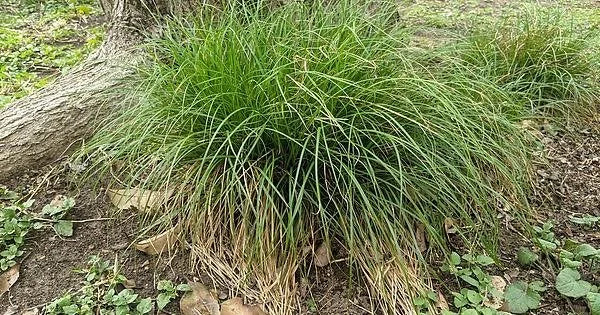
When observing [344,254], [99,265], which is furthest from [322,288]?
[99,265]

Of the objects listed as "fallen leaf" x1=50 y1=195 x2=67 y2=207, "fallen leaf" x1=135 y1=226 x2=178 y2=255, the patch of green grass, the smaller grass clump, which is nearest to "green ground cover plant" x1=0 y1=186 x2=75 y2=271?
"fallen leaf" x1=50 y1=195 x2=67 y2=207

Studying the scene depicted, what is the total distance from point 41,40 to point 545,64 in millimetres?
3098

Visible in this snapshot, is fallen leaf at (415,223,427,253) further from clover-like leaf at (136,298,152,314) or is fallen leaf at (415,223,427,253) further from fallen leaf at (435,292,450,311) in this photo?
clover-like leaf at (136,298,152,314)

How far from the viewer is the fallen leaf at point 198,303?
168 centimetres

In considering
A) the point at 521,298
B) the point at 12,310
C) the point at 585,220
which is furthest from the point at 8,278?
the point at 585,220

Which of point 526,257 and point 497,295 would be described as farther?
point 526,257

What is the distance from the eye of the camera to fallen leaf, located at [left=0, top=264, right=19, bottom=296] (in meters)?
1.77

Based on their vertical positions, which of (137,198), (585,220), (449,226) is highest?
(137,198)

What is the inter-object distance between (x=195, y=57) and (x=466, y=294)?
45.9 inches

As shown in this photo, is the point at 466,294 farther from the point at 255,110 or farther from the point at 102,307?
the point at 102,307

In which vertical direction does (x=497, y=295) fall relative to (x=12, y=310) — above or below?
below

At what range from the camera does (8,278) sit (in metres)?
1.79

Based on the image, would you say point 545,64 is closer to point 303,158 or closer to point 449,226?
point 449,226

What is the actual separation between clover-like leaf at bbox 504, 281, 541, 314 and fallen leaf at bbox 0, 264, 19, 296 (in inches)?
59.7
